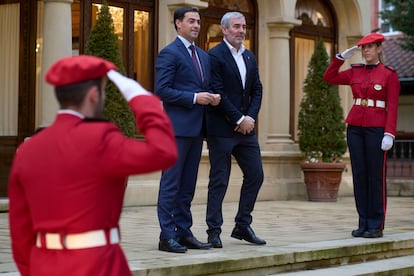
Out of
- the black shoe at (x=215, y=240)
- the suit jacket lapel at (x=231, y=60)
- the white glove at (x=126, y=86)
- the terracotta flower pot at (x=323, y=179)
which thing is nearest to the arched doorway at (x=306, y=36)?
the terracotta flower pot at (x=323, y=179)

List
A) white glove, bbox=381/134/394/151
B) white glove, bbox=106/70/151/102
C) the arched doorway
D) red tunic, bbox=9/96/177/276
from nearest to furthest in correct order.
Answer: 1. red tunic, bbox=9/96/177/276
2. white glove, bbox=106/70/151/102
3. white glove, bbox=381/134/394/151
4. the arched doorway

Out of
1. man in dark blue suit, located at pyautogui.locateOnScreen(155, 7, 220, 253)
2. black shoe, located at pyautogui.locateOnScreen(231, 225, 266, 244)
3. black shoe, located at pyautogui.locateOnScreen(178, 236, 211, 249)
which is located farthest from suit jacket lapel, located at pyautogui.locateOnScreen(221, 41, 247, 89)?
black shoe, located at pyautogui.locateOnScreen(178, 236, 211, 249)

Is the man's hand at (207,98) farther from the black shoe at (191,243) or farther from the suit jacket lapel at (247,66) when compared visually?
the black shoe at (191,243)

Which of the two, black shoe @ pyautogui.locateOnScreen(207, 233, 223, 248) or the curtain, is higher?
the curtain

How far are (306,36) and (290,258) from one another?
9288 millimetres

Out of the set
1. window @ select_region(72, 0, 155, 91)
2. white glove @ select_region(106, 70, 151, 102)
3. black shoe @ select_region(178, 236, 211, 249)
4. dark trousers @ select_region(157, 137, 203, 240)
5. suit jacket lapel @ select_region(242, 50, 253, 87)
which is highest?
window @ select_region(72, 0, 155, 91)

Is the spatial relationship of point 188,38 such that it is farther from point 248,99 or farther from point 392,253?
point 392,253

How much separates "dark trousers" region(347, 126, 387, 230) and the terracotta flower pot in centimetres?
527

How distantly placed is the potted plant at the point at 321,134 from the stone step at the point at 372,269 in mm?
5724

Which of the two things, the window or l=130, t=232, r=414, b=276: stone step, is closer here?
l=130, t=232, r=414, b=276: stone step

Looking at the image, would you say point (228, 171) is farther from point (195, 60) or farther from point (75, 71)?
point (75, 71)

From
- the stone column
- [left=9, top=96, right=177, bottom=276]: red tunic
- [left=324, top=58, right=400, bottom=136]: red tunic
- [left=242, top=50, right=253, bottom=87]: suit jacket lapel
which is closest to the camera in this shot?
[left=9, top=96, right=177, bottom=276]: red tunic

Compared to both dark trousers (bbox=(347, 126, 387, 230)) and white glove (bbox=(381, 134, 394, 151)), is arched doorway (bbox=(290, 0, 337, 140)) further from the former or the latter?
white glove (bbox=(381, 134, 394, 151))

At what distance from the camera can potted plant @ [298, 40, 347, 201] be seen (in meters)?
13.9
